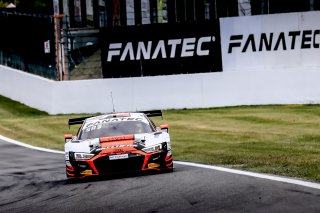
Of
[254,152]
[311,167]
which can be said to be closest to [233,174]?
[311,167]

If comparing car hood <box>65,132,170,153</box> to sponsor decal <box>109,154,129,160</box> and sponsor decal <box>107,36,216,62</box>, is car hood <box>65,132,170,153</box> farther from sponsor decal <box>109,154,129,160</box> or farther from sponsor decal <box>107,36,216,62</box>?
sponsor decal <box>107,36,216,62</box>

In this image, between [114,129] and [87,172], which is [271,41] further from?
[87,172]

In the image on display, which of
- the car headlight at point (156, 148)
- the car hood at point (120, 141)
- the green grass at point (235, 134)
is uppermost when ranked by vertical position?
the car hood at point (120, 141)

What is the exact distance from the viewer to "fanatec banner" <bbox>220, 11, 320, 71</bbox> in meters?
34.2

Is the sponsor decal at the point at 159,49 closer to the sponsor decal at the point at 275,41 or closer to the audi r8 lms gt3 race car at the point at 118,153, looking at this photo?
the sponsor decal at the point at 275,41

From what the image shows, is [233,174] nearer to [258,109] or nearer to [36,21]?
[258,109]

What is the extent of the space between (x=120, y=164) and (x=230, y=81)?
18.9 metres

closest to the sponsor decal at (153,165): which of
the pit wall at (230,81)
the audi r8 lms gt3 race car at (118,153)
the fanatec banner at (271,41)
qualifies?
the audi r8 lms gt3 race car at (118,153)

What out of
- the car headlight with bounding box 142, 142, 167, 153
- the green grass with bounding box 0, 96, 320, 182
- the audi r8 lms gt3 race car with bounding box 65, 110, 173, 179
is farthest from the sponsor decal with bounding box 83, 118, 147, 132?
the green grass with bounding box 0, 96, 320, 182

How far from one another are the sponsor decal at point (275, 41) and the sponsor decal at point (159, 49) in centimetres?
111

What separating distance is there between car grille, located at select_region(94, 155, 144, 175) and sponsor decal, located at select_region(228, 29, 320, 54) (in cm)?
2059

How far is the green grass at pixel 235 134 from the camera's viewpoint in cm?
1638

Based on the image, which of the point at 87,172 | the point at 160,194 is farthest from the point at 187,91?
the point at 160,194

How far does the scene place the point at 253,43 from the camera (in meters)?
34.7
